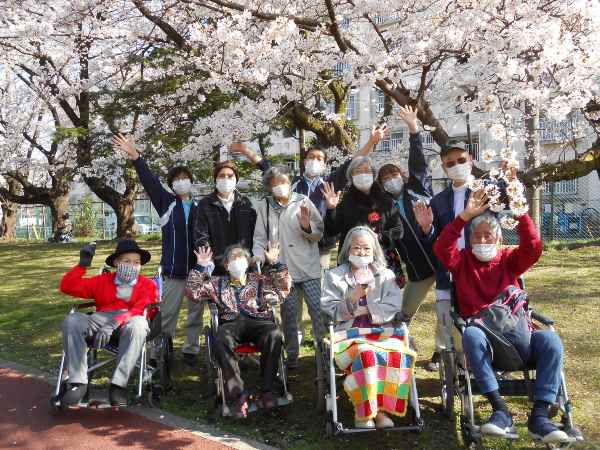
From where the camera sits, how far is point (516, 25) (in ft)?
17.9

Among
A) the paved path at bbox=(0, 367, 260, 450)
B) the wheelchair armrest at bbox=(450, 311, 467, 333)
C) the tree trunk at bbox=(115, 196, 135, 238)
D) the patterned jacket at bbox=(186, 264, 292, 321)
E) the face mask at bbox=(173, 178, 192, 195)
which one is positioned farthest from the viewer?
the tree trunk at bbox=(115, 196, 135, 238)

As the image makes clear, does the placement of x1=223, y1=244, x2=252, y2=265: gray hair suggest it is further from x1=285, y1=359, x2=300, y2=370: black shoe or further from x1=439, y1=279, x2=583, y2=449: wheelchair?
x1=439, y1=279, x2=583, y2=449: wheelchair

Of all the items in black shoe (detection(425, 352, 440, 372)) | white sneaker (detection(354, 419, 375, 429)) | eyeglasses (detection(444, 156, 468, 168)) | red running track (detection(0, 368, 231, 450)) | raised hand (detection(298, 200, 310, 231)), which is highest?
eyeglasses (detection(444, 156, 468, 168))

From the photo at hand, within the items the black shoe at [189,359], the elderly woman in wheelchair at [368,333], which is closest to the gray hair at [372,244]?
the elderly woman in wheelchair at [368,333]

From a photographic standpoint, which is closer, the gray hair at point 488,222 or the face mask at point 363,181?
the gray hair at point 488,222

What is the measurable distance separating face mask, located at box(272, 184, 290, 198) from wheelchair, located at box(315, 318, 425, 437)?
114 centimetres

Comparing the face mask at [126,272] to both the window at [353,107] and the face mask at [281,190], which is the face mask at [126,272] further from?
the window at [353,107]

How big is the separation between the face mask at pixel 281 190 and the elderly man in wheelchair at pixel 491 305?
1.43 metres

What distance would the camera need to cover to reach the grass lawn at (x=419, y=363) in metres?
3.45

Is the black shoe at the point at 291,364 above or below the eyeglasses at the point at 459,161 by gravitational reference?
below

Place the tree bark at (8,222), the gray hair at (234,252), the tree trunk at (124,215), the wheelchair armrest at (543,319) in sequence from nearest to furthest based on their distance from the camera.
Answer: the wheelchair armrest at (543,319)
the gray hair at (234,252)
the tree trunk at (124,215)
the tree bark at (8,222)

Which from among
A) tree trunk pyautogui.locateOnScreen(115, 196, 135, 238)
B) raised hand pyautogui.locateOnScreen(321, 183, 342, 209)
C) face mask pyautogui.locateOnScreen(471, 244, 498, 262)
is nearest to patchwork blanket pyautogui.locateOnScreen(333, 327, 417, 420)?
face mask pyautogui.locateOnScreen(471, 244, 498, 262)

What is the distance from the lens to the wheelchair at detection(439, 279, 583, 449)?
3004mm

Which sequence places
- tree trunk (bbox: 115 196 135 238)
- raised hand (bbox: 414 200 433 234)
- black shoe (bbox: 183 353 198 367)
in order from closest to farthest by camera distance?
1. raised hand (bbox: 414 200 433 234)
2. black shoe (bbox: 183 353 198 367)
3. tree trunk (bbox: 115 196 135 238)
